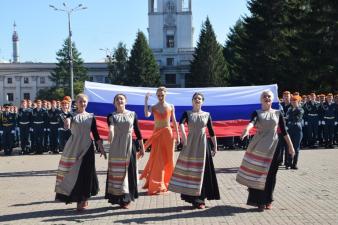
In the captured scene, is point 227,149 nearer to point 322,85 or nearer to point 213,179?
point 213,179

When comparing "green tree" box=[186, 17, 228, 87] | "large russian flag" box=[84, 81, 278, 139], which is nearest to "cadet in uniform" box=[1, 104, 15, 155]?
"large russian flag" box=[84, 81, 278, 139]

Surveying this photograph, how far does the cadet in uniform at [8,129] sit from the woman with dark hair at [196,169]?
42.6 ft

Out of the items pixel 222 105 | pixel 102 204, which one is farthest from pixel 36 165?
pixel 102 204

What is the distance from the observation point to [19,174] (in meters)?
14.1

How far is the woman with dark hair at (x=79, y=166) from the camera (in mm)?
8703

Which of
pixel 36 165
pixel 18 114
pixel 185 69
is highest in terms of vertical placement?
pixel 185 69

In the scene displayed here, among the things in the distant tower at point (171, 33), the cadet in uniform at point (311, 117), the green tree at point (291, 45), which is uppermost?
the distant tower at point (171, 33)

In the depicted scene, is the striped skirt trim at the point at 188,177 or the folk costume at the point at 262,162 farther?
the striped skirt trim at the point at 188,177

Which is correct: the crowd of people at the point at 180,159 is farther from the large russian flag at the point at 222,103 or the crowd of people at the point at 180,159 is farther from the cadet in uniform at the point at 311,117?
the cadet in uniform at the point at 311,117

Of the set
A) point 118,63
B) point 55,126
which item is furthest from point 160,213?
point 118,63

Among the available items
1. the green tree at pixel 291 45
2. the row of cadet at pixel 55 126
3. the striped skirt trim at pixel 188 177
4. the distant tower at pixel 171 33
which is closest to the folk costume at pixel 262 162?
the striped skirt trim at pixel 188 177

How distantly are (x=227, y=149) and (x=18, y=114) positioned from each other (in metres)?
8.15

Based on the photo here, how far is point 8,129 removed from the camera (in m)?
20.6

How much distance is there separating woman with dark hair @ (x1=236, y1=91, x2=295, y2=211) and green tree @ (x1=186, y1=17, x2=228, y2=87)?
64.4 metres
